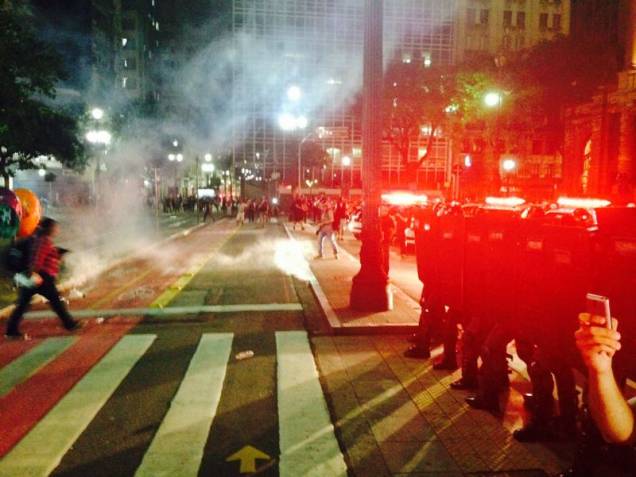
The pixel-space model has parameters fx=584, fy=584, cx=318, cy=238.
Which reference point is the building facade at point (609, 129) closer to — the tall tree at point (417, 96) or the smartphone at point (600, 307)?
the tall tree at point (417, 96)

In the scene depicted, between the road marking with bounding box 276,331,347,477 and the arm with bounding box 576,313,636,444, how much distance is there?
223 centimetres

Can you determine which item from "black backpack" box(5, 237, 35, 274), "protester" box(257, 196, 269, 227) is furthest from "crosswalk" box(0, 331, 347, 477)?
"protester" box(257, 196, 269, 227)

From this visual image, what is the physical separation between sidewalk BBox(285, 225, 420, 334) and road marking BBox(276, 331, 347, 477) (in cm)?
126

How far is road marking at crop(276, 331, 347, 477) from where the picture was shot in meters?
4.46

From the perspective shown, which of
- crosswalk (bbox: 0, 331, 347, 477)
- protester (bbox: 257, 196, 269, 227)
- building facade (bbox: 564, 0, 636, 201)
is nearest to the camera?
crosswalk (bbox: 0, 331, 347, 477)

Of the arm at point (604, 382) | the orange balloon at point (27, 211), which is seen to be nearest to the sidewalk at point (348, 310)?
the arm at point (604, 382)

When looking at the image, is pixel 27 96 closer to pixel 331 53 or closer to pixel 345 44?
pixel 331 53

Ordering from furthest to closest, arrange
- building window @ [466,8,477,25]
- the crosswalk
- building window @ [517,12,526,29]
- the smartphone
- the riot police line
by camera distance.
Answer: building window @ [517,12,526,29] < building window @ [466,8,477,25] < the crosswalk < the riot police line < the smartphone

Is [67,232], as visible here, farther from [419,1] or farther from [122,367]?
[419,1]

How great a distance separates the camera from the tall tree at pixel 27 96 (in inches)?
697

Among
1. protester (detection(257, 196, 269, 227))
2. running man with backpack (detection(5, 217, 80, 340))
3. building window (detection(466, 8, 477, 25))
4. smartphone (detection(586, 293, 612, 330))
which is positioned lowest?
protester (detection(257, 196, 269, 227))

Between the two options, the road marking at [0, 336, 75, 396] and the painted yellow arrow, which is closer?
the painted yellow arrow

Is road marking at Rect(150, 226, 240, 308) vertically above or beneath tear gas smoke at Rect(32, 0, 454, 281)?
beneath

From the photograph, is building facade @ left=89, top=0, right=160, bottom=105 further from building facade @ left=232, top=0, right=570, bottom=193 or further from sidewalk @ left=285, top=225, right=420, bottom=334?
sidewalk @ left=285, top=225, right=420, bottom=334
